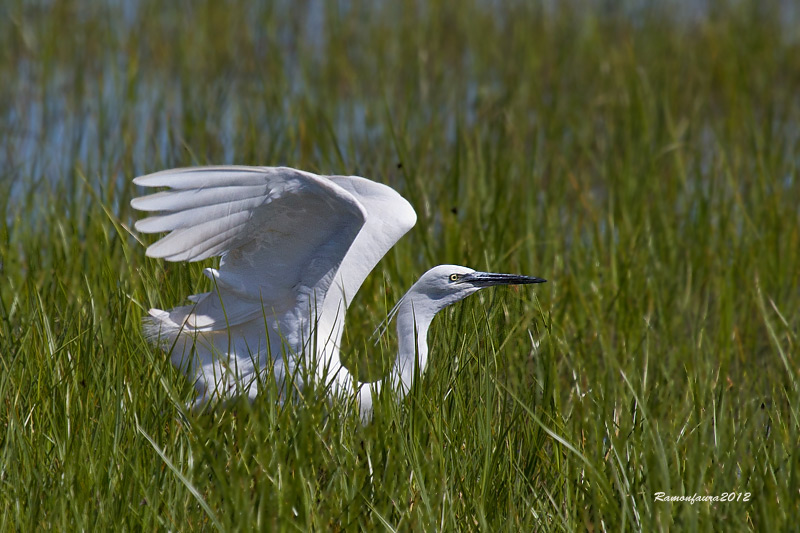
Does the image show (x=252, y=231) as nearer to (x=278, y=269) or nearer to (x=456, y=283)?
(x=278, y=269)

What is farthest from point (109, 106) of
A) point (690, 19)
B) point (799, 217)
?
point (690, 19)

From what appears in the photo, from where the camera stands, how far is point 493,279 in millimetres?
3328

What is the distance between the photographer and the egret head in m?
3.30

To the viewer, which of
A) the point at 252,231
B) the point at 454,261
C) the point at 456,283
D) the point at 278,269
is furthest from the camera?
the point at 454,261

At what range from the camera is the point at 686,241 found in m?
5.13

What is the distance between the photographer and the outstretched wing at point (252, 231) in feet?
9.25

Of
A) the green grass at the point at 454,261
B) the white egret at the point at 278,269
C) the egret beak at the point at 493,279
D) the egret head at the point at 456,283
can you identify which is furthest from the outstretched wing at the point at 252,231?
the egret beak at the point at 493,279

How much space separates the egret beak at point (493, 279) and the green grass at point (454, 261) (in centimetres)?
9

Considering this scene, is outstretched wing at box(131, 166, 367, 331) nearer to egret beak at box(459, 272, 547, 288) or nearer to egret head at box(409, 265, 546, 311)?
egret head at box(409, 265, 546, 311)

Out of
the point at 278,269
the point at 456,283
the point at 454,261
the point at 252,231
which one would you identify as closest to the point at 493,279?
the point at 456,283

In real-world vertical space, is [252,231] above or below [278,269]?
above

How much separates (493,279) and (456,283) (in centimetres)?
13

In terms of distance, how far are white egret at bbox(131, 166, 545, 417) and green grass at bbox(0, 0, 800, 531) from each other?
0.13m

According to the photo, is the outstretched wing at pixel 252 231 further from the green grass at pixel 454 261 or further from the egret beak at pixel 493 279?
the egret beak at pixel 493 279
